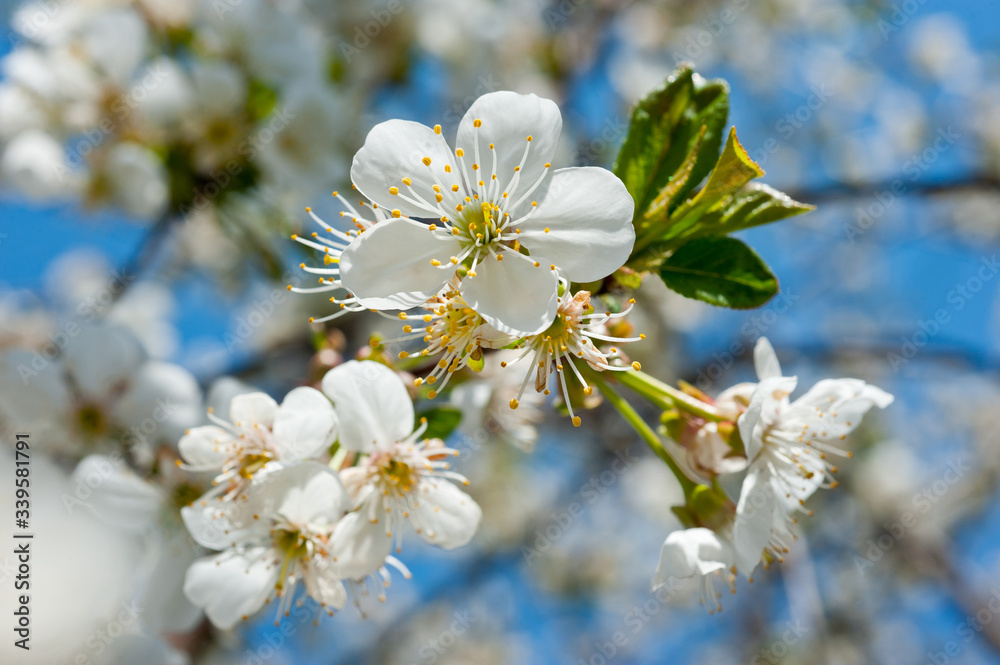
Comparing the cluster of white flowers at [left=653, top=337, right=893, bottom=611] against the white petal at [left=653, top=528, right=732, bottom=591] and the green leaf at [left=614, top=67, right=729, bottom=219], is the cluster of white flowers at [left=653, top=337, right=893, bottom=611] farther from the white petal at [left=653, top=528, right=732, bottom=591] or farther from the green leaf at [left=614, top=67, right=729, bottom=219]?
the green leaf at [left=614, top=67, right=729, bottom=219]

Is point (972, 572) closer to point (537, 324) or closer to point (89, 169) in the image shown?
point (537, 324)

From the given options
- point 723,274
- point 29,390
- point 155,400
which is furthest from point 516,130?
point 29,390

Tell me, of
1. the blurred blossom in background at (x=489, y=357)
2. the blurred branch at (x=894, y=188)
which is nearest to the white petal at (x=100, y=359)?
the blurred blossom in background at (x=489, y=357)

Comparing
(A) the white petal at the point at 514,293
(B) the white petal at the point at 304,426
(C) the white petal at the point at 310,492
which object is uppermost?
(A) the white petal at the point at 514,293

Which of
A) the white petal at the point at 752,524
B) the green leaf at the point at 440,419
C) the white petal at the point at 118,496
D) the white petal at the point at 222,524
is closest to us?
the white petal at the point at 752,524

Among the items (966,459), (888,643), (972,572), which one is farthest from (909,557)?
(888,643)

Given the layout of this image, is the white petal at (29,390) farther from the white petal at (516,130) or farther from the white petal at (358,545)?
the white petal at (516,130)

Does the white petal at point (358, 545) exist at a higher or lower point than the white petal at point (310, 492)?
lower

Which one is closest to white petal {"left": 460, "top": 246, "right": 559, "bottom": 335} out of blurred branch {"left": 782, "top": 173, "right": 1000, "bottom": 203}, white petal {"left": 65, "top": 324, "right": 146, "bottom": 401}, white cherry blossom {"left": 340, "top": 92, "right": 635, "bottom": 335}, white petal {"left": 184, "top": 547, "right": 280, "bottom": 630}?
white cherry blossom {"left": 340, "top": 92, "right": 635, "bottom": 335}
